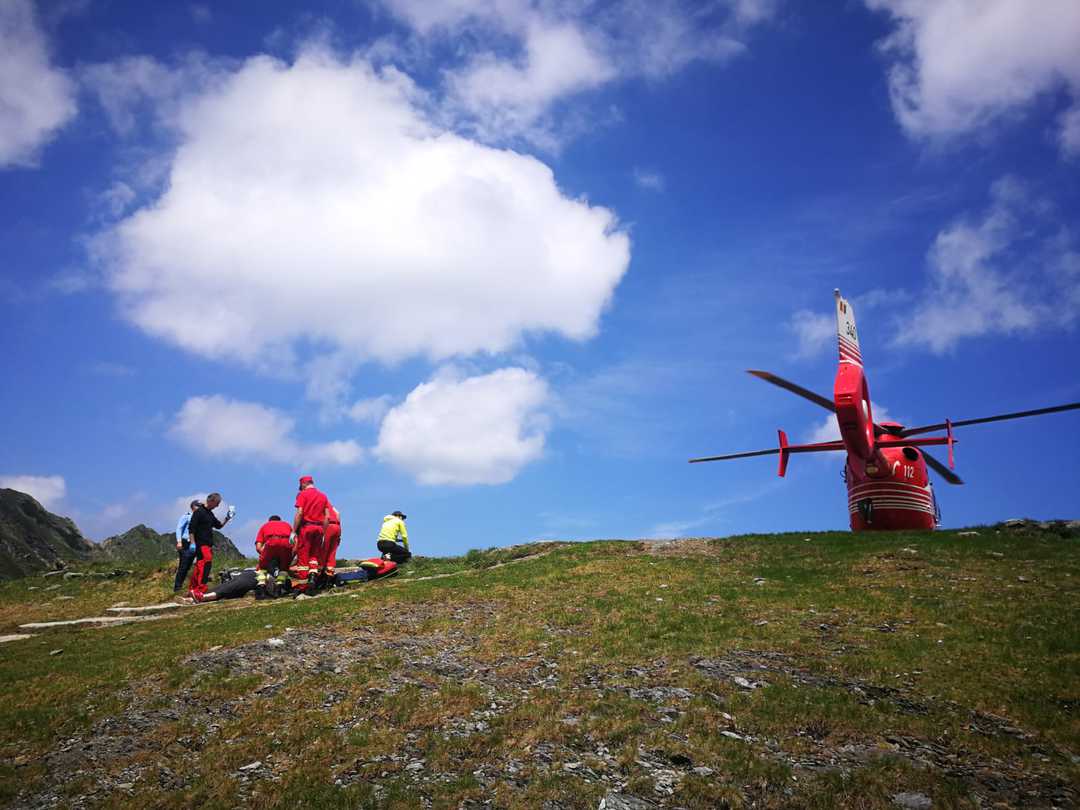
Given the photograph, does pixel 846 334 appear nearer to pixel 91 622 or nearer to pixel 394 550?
pixel 394 550

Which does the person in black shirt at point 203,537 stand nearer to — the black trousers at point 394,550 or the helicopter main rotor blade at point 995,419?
the black trousers at point 394,550

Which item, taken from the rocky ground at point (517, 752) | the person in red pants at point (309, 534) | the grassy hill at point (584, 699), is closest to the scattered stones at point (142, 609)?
the grassy hill at point (584, 699)

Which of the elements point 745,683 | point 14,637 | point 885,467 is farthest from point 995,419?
point 14,637

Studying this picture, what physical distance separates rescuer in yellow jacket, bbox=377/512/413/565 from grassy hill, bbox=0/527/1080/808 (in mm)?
7525

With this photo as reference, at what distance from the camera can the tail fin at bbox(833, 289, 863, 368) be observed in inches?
984

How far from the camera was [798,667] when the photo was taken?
13781 millimetres

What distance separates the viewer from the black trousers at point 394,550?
28.4 metres

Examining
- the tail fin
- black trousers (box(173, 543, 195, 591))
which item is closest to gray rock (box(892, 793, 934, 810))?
the tail fin

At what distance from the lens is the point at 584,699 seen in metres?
12.5

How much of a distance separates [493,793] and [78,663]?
11721mm

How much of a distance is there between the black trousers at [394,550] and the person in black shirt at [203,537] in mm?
5947

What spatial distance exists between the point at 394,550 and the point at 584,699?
17469 mm

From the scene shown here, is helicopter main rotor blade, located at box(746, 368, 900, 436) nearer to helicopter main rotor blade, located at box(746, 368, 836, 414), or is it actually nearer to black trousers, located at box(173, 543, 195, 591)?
helicopter main rotor blade, located at box(746, 368, 836, 414)

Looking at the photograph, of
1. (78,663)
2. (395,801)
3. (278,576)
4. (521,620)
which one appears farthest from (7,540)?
(395,801)
